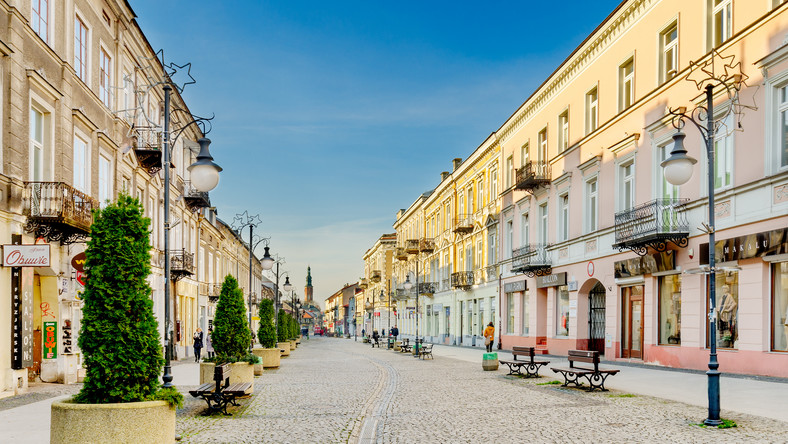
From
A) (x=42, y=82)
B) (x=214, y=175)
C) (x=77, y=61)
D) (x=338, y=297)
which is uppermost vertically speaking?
(x=77, y=61)

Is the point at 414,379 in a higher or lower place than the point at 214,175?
lower

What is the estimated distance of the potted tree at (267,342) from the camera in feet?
79.1

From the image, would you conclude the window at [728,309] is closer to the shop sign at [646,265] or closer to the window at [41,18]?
the shop sign at [646,265]

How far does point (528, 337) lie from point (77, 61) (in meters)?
22.6

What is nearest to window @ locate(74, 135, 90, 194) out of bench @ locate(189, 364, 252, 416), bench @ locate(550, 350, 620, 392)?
bench @ locate(189, 364, 252, 416)

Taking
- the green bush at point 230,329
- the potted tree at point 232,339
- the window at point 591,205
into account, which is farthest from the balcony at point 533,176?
the green bush at point 230,329

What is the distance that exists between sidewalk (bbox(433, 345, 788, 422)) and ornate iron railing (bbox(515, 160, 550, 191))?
12438 millimetres

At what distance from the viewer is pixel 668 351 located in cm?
2077

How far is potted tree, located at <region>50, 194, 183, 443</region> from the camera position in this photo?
24.9 ft

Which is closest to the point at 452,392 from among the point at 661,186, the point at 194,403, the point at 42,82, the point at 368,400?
the point at 368,400

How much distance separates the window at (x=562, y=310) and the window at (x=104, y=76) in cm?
1877

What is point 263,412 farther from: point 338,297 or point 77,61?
point 338,297

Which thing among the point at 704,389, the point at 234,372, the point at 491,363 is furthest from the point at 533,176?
the point at 234,372

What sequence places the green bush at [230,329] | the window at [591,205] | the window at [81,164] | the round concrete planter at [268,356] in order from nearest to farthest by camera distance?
the green bush at [230,329] < the window at [81,164] < the round concrete planter at [268,356] < the window at [591,205]
